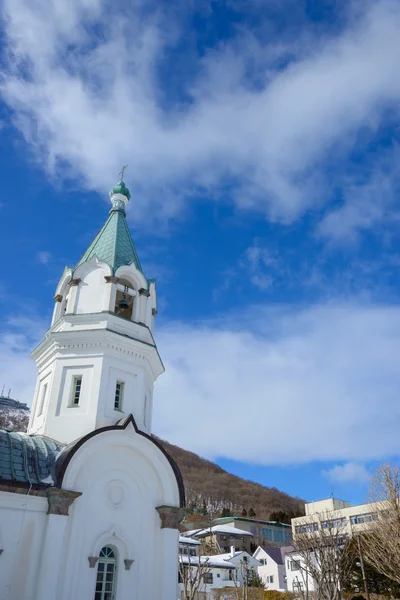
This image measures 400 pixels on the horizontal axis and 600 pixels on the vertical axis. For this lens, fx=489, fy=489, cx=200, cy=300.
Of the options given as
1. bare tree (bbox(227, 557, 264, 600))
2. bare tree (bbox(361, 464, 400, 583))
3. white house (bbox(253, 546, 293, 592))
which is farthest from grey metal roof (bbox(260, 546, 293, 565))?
bare tree (bbox(361, 464, 400, 583))

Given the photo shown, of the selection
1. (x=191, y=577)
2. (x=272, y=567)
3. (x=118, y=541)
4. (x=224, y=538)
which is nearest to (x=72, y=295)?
(x=118, y=541)

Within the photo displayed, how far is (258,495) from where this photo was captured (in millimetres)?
147000

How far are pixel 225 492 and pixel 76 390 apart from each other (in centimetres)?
12850

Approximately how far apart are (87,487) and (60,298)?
8.80 m

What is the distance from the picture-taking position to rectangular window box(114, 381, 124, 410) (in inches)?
733

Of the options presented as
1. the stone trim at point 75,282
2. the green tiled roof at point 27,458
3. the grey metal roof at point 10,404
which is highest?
the grey metal roof at point 10,404

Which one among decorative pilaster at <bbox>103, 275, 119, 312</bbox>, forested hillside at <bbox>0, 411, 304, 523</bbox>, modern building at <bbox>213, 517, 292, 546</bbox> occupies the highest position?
forested hillside at <bbox>0, 411, 304, 523</bbox>

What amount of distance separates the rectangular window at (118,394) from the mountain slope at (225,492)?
4103 inches

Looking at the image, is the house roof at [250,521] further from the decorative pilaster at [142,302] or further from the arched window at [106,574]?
the arched window at [106,574]

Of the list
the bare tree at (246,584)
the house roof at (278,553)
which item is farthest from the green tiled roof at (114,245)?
the house roof at (278,553)

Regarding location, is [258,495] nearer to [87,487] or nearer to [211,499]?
[211,499]

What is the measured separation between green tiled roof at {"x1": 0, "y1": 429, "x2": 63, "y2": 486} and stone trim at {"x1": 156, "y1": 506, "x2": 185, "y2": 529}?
3.95 meters

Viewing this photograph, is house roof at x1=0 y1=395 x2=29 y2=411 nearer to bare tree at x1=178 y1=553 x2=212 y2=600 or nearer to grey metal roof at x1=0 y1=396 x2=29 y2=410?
grey metal roof at x1=0 y1=396 x2=29 y2=410

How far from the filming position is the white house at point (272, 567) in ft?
178
